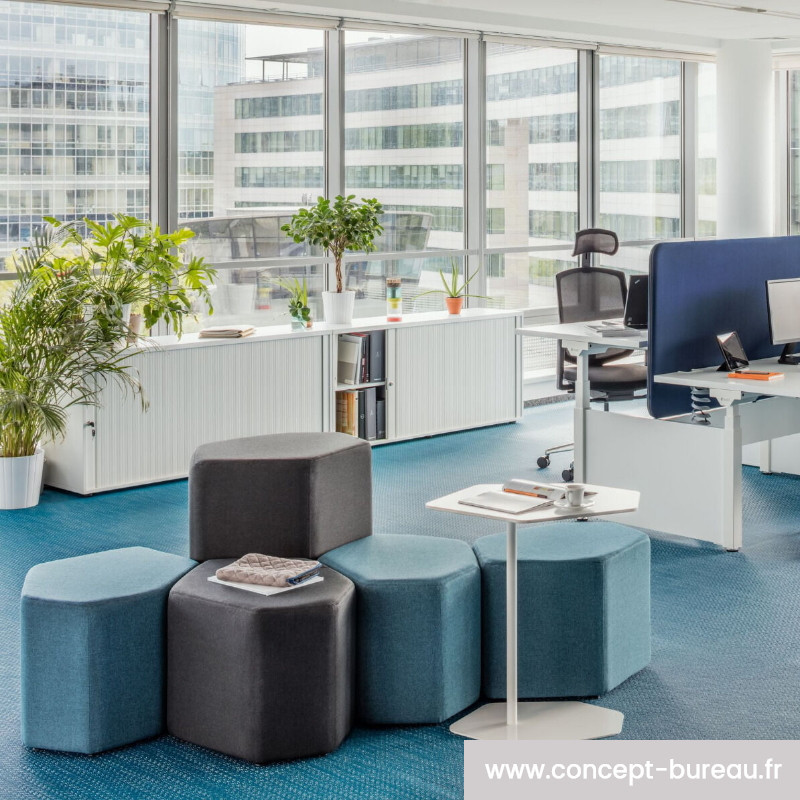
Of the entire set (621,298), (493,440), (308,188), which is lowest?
(493,440)

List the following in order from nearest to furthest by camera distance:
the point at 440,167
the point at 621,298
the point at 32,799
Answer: the point at 32,799 < the point at 621,298 < the point at 440,167

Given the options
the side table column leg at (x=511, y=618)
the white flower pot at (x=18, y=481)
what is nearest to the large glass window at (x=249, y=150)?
the white flower pot at (x=18, y=481)

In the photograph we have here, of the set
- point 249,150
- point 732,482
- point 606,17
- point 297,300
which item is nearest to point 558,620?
point 732,482

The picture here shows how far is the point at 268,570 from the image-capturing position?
3475mm

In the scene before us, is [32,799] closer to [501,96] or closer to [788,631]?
[788,631]

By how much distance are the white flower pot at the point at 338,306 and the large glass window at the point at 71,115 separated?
3.89ft

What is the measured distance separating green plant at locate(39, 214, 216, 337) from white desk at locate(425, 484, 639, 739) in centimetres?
306

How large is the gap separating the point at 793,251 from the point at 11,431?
3.99m

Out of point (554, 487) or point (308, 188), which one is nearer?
point (554, 487)

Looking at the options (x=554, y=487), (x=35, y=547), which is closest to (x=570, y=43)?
(x=35, y=547)

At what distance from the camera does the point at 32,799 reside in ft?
10.3

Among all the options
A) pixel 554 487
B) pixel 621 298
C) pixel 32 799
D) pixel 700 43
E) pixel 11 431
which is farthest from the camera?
pixel 700 43

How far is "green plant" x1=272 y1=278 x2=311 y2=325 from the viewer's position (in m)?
7.10

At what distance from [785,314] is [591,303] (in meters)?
1.71
